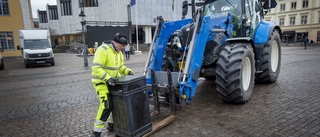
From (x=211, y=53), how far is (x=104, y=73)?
9.71 ft

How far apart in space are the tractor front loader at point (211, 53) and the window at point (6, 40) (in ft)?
83.3

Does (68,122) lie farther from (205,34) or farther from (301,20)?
(301,20)

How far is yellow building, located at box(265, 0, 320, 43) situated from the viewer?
136ft

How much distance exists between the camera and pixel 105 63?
353 centimetres

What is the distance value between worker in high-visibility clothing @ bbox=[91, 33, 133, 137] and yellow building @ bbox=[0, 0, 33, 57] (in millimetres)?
25842

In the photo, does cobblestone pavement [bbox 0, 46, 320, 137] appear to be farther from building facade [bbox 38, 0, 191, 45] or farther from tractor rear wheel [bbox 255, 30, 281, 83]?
building facade [bbox 38, 0, 191, 45]

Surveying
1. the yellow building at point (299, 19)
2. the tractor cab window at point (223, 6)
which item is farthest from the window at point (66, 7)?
the tractor cab window at point (223, 6)

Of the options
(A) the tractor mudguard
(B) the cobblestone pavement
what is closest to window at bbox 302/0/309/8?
(B) the cobblestone pavement

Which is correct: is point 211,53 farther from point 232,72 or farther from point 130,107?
point 130,107

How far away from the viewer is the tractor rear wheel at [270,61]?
6.06 metres

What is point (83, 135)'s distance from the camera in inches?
151

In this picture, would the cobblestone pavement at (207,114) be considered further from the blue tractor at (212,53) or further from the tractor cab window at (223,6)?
the tractor cab window at (223,6)

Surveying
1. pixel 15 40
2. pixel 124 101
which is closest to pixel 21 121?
pixel 124 101

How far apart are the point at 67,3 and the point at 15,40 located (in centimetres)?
2901
